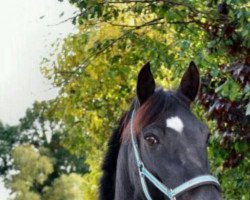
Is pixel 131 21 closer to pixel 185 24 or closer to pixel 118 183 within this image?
pixel 185 24

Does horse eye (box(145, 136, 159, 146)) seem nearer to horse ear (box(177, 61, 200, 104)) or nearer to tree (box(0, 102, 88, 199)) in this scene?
horse ear (box(177, 61, 200, 104))

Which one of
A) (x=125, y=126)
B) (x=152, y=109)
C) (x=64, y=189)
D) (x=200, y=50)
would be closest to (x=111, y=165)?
(x=125, y=126)

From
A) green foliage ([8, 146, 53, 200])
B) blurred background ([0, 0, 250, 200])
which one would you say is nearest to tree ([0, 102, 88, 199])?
green foliage ([8, 146, 53, 200])

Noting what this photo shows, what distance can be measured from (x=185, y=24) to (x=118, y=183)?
4.10 metres

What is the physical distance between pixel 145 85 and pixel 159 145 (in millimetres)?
469

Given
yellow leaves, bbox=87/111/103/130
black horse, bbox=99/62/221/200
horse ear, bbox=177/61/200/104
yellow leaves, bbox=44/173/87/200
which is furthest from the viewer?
yellow leaves, bbox=44/173/87/200

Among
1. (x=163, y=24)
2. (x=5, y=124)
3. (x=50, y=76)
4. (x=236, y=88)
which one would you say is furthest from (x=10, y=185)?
(x=236, y=88)

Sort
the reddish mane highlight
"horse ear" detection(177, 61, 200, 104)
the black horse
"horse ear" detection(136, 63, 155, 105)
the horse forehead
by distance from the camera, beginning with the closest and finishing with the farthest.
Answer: the black horse → the horse forehead → the reddish mane highlight → "horse ear" detection(136, 63, 155, 105) → "horse ear" detection(177, 61, 200, 104)

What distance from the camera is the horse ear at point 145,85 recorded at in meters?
4.06

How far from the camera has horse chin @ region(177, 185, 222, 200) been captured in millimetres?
3576

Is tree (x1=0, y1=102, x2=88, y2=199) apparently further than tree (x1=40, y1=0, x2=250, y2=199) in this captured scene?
Yes

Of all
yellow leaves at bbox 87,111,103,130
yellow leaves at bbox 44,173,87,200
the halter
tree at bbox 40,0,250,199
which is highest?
the halter

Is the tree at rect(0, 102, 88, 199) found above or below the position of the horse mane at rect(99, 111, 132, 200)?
below

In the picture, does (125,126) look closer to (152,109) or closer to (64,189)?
(152,109)
